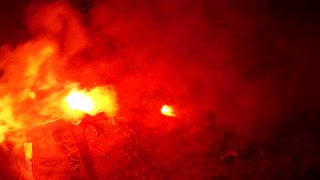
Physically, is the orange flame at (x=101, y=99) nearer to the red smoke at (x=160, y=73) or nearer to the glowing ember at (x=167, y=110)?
the red smoke at (x=160, y=73)

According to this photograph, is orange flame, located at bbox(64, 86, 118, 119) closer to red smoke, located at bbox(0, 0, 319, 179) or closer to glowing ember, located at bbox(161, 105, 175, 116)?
red smoke, located at bbox(0, 0, 319, 179)

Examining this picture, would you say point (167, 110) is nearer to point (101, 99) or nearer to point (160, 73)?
point (160, 73)

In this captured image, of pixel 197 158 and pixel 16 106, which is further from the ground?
pixel 197 158

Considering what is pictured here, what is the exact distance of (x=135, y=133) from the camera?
8109mm

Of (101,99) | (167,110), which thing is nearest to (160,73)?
(167,110)

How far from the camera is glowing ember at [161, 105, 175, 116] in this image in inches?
309

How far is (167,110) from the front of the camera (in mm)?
7922

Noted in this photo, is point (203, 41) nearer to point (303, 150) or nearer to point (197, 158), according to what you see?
point (197, 158)

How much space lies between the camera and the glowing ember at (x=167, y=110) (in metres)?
7.84

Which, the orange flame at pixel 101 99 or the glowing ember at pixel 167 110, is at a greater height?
the glowing ember at pixel 167 110

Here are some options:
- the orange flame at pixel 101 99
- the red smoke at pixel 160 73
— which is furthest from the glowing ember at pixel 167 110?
the orange flame at pixel 101 99

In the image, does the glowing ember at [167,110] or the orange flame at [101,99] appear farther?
the orange flame at [101,99]

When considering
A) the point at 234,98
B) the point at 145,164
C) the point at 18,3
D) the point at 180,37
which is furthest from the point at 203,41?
the point at 18,3

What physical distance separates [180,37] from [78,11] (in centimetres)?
347
